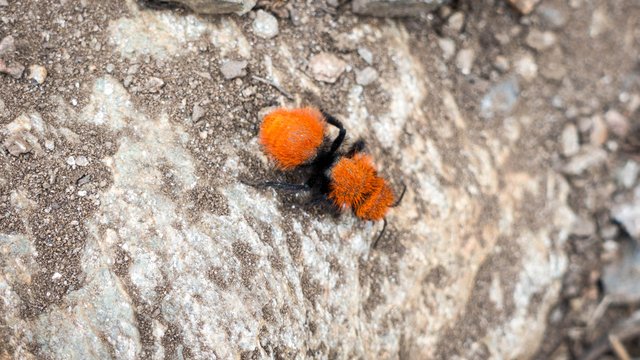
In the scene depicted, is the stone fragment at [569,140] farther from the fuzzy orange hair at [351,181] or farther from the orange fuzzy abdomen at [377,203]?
the fuzzy orange hair at [351,181]

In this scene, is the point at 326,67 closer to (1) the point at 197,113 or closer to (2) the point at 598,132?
(1) the point at 197,113

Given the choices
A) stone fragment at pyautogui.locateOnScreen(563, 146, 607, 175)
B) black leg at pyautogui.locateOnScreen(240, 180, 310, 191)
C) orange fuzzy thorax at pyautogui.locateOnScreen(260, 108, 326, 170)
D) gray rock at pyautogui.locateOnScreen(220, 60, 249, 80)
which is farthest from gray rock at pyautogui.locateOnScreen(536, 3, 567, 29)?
black leg at pyautogui.locateOnScreen(240, 180, 310, 191)

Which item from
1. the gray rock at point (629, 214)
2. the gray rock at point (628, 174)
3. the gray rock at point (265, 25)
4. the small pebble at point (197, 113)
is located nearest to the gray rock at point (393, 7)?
the gray rock at point (265, 25)

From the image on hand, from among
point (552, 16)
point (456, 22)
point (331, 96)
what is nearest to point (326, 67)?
point (331, 96)

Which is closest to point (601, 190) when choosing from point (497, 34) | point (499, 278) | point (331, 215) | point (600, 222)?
point (600, 222)

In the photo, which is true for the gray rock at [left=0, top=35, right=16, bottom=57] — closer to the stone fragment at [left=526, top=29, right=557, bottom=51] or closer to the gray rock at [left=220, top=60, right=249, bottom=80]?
the gray rock at [left=220, top=60, right=249, bottom=80]

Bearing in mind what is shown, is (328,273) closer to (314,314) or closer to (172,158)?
(314,314)
